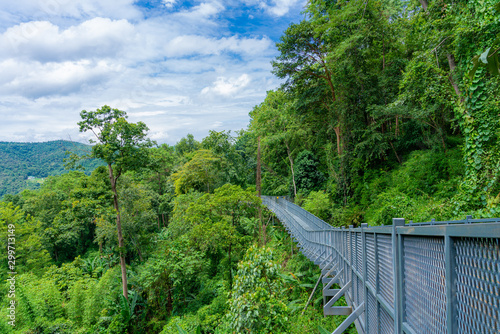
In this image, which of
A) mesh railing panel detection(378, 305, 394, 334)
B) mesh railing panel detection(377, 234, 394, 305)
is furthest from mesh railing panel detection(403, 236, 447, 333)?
mesh railing panel detection(378, 305, 394, 334)

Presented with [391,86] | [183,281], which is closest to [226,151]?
[183,281]

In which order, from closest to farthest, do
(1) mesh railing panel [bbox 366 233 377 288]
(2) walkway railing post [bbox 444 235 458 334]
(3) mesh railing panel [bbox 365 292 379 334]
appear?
1. (2) walkway railing post [bbox 444 235 458 334]
2. (3) mesh railing panel [bbox 365 292 379 334]
3. (1) mesh railing panel [bbox 366 233 377 288]

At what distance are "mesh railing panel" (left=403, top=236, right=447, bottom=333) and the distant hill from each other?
74332 millimetres

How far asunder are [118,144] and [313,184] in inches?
644

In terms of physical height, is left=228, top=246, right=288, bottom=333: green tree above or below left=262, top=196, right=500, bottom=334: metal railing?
below

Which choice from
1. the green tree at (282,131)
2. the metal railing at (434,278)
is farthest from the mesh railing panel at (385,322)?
the green tree at (282,131)

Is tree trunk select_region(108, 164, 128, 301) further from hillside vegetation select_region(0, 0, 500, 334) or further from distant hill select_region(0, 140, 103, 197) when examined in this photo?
distant hill select_region(0, 140, 103, 197)

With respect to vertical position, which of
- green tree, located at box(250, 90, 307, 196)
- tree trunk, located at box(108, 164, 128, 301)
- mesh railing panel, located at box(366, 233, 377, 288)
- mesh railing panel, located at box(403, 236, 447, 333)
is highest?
green tree, located at box(250, 90, 307, 196)

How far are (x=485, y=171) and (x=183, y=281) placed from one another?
51.9ft

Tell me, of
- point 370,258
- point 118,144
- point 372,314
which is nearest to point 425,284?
point 370,258

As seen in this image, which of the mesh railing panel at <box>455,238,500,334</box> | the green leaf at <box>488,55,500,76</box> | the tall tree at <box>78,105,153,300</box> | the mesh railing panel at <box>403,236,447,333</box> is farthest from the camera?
the tall tree at <box>78,105,153,300</box>

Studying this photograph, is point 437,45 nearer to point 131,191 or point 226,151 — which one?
point 131,191

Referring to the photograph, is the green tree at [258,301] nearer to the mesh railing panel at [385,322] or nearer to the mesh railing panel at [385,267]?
the mesh railing panel at [385,322]

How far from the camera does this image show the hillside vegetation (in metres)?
7.38
